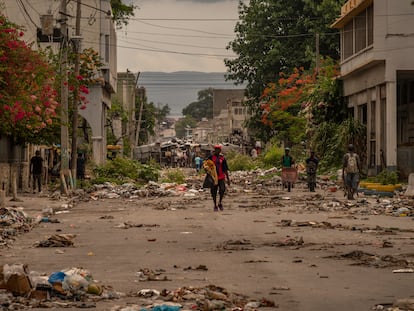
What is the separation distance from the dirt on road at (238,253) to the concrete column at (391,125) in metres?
11.3

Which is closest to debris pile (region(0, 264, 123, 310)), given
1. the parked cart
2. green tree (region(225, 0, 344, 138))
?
the parked cart

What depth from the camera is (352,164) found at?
1292 inches

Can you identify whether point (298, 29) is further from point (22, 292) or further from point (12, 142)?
point (22, 292)

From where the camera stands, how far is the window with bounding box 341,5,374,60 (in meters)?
46.1

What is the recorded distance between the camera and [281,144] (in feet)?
259

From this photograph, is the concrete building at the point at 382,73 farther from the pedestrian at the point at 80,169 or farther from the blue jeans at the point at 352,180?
the pedestrian at the point at 80,169

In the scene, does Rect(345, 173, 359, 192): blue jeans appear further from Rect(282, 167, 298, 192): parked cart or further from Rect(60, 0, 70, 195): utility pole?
Rect(60, 0, 70, 195): utility pole

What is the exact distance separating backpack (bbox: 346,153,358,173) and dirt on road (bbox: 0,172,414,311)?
1.24 meters

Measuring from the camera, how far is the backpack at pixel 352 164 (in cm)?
3275

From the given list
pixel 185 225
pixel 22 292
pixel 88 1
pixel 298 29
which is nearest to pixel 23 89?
pixel 185 225

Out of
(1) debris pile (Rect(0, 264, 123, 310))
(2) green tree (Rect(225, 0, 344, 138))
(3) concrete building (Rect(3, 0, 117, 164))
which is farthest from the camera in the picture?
(2) green tree (Rect(225, 0, 344, 138))

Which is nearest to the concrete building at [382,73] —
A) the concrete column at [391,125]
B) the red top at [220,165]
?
the concrete column at [391,125]

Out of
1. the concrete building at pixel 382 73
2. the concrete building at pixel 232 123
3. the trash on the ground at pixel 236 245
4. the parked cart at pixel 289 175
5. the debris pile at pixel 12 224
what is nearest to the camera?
the trash on the ground at pixel 236 245

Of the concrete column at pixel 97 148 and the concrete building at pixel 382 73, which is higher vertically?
the concrete building at pixel 382 73
